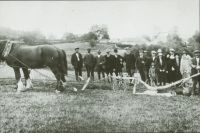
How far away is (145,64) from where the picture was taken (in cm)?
858

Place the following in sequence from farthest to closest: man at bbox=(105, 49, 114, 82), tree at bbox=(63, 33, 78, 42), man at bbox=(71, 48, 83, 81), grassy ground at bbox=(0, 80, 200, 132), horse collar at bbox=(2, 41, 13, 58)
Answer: man at bbox=(105, 49, 114, 82) < man at bbox=(71, 48, 83, 81) < horse collar at bbox=(2, 41, 13, 58) < tree at bbox=(63, 33, 78, 42) < grassy ground at bbox=(0, 80, 200, 132)

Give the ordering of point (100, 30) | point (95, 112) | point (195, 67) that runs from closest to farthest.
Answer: point (95, 112)
point (100, 30)
point (195, 67)

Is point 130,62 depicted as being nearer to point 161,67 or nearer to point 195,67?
point 161,67

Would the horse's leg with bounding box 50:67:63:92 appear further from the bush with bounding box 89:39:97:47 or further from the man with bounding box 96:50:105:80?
the man with bounding box 96:50:105:80

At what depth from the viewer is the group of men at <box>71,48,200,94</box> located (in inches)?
313

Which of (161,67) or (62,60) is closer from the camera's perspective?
(62,60)

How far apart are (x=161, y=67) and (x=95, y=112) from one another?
2.95m

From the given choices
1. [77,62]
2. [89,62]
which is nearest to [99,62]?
[89,62]

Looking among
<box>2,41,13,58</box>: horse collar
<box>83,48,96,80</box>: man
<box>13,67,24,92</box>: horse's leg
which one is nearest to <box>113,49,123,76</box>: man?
<box>83,48,96,80</box>: man

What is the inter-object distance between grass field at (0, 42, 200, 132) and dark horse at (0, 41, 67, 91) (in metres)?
0.37

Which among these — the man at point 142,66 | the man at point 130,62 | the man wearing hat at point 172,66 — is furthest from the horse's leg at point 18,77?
the man wearing hat at point 172,66

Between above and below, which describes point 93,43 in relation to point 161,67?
above

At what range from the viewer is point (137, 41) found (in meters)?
7.49

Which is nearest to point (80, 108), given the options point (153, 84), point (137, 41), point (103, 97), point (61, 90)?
point (103, 97)
